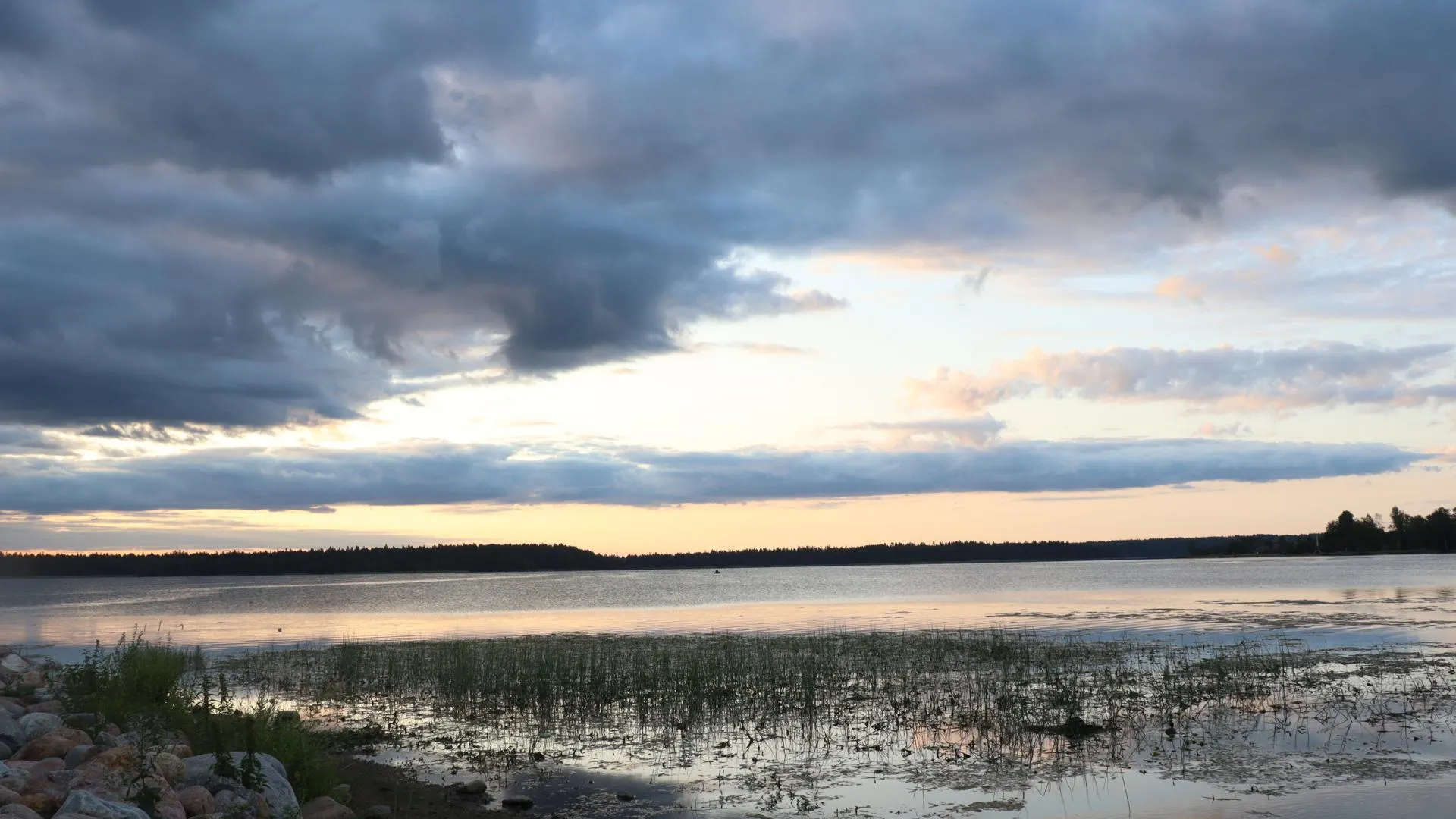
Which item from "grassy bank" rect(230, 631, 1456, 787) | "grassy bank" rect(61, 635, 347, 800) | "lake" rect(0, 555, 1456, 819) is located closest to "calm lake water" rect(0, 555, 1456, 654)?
"lake" rect(0, 555, 1456, 819)

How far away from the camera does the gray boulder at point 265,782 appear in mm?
11852

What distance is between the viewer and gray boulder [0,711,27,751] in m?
13.6

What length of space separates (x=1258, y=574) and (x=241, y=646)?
351ft

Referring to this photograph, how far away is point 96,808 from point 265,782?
279 centimetres

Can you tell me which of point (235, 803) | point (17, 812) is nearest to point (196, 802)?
point (235, 803)

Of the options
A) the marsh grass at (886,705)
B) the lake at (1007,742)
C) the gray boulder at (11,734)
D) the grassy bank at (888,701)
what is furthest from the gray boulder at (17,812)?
the grassy bank at (888,701)

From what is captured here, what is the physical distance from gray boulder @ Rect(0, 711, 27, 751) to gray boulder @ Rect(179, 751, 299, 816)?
267 centimetres

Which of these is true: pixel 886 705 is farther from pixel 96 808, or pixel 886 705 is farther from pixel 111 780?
pixel 96 808

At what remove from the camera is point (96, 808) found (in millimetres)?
9477

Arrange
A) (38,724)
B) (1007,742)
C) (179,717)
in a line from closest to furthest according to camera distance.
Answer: (38,724) → (179,717) → (1007,742)

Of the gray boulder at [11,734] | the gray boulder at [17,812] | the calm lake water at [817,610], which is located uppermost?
the gray boulder at [17,812]

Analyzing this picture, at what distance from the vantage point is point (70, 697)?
679 inches

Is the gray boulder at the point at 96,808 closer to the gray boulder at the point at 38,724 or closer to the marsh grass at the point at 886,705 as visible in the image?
the gray boulder at the point at 38,724

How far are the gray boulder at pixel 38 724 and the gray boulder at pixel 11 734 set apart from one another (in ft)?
0.19
